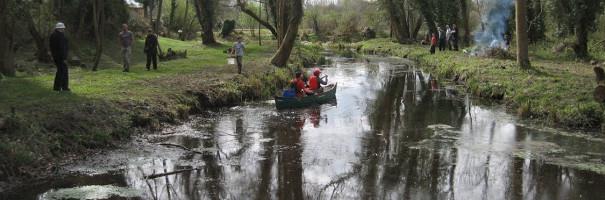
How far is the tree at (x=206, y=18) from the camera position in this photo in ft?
139

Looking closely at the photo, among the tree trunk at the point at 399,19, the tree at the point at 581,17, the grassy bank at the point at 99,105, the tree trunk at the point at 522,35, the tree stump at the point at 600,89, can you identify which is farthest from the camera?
the tree trunk at the point at 399,19

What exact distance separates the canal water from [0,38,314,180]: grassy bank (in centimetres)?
50

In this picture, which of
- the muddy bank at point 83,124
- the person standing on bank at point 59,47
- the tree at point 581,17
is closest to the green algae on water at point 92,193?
the muddy bank at point 83,124

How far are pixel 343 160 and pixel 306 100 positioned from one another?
23.1ft

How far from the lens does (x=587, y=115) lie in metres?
14.3

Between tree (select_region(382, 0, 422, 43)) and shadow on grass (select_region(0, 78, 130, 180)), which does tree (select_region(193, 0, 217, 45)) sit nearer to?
Answer: tree (select_region(382, 0, 422, 43))

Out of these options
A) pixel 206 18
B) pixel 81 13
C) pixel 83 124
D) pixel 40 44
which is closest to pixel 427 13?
pixel 206 18

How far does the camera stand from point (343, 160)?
11.6m

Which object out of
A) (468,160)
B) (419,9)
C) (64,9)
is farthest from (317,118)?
(419,9)

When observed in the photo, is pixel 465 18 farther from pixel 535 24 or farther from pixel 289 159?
pixel 289 159

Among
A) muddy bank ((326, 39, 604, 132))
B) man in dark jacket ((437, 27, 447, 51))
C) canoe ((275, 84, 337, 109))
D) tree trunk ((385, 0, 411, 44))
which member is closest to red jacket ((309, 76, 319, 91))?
canoe ((275, 84, 337, 109))

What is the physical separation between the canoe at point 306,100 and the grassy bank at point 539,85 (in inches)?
207

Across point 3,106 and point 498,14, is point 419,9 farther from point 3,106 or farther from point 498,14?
point 3,106

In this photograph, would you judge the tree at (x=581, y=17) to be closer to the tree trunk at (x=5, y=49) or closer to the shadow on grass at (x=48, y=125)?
the shadow on grass at (x=48, y=125)
